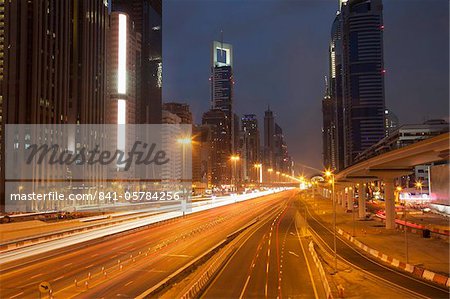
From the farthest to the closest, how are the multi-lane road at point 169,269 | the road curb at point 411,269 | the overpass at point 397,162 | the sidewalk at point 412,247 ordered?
the overpass at point 397,162
the sidewalk at point 412,247
the road curb at point 411,269
the multi-lane road at point 169,269

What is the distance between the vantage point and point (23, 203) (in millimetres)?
103062

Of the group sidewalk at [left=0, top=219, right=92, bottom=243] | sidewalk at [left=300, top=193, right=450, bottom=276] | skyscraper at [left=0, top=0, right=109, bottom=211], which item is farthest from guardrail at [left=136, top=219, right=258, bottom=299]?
skyscraper at [left=0, top=0, right=109, bottom=211]

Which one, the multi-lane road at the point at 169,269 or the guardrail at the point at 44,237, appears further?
the guardrail at the point at 44,237

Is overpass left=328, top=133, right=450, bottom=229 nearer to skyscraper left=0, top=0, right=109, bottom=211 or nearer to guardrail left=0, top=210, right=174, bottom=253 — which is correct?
guardrail left=0, top=210, right=174, bottom=253

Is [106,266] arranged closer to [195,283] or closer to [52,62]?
[195,283]

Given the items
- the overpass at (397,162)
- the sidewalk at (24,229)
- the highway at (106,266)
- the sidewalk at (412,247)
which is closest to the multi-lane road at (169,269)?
the highway at (106,266)

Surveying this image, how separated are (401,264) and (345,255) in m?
7.57

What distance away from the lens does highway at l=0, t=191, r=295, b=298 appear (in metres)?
26.6

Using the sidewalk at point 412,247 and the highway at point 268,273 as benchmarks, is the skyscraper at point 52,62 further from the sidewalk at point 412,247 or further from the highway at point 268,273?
the sidewalk at point 412,247

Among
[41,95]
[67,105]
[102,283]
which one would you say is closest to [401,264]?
[102,283]

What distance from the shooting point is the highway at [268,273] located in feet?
91.0

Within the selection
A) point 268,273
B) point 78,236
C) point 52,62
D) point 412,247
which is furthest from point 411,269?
point 52,62

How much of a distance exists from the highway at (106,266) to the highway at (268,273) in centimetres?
375

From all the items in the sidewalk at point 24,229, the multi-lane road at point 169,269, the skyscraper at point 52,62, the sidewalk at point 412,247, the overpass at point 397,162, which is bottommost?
the sidewalk at point 412,247
